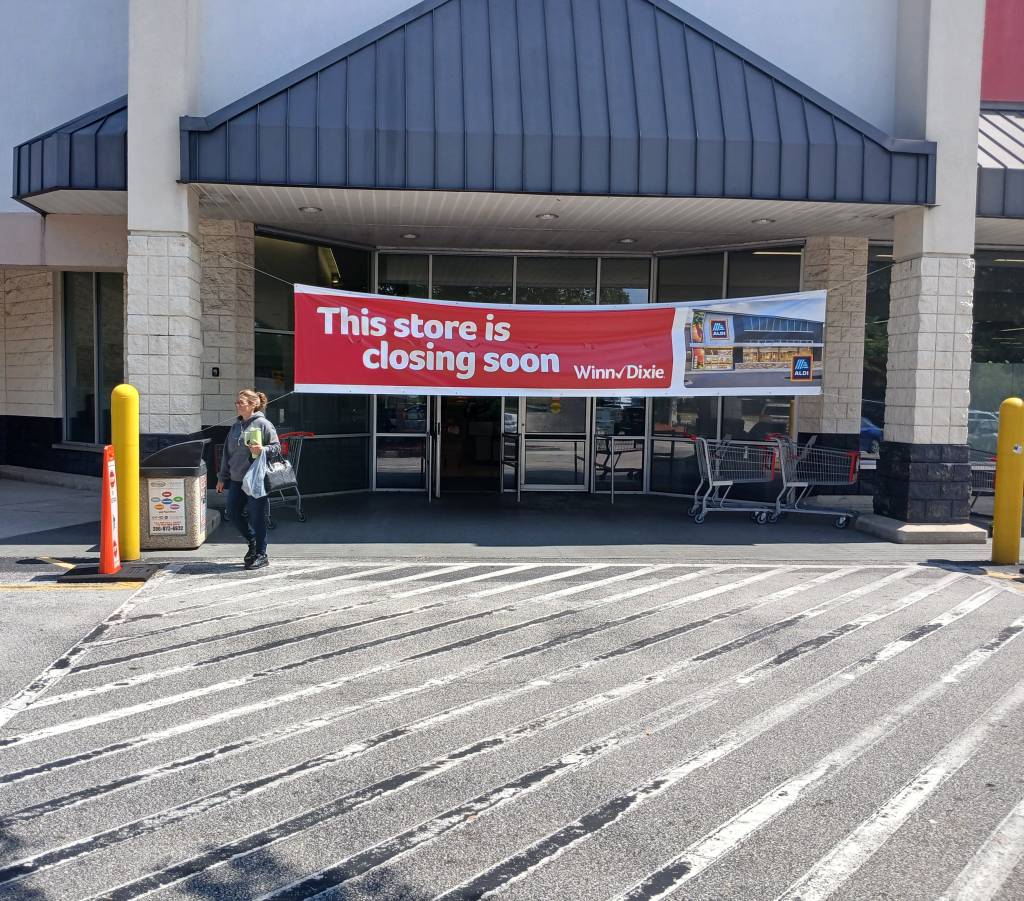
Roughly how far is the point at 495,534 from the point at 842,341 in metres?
6.09

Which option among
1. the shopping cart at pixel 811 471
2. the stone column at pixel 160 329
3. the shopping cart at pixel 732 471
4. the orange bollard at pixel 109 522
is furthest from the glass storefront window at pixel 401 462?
the orange bollard at pixel 109 522

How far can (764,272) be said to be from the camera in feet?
47.4

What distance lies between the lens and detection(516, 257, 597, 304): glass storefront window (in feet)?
50.6

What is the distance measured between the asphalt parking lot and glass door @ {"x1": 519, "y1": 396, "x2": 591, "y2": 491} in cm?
718

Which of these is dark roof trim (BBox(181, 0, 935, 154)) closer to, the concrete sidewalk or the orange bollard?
the orange bollard

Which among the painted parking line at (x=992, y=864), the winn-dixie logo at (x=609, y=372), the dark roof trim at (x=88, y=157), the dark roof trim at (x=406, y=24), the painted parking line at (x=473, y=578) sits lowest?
the painted parking line at (x=992, y=864)

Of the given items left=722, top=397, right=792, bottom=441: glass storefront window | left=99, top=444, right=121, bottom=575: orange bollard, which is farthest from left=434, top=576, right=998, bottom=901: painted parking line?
left=722, top=397, right=792, bottom=441: glass storefront window

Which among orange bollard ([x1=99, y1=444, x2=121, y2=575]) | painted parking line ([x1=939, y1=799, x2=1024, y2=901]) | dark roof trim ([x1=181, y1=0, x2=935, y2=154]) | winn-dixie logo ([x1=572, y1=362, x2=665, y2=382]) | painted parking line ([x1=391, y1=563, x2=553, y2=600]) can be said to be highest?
dark roof trim ([x1=181, y1=0, x2=935, y2=154])

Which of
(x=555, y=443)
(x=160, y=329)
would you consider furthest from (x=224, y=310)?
(x=555, y=443)

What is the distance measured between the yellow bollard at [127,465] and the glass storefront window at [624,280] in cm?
827

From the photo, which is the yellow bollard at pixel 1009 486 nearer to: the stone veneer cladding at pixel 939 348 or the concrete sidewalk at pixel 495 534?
the concrete sidewalk at pixel 495 534

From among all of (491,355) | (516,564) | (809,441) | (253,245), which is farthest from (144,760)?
(809,441)

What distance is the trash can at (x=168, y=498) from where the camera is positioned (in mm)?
10086

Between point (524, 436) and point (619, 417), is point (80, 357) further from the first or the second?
point (619, 417)
